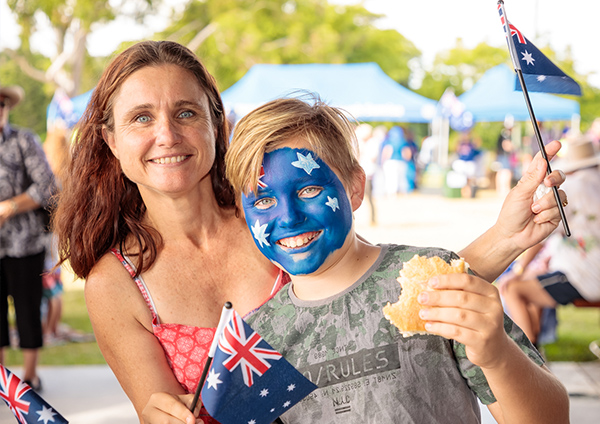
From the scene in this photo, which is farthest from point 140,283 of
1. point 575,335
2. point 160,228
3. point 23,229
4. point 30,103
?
point 30,103

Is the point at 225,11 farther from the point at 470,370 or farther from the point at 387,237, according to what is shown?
the point at 470,370

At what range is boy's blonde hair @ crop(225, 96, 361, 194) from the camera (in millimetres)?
1946

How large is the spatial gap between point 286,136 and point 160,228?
0.75m

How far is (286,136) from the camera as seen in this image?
77.0 inches

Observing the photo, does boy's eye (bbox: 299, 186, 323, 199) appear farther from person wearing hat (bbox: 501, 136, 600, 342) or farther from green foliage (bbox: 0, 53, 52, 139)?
green foliage (bbox: 0, 53, 52, 139)

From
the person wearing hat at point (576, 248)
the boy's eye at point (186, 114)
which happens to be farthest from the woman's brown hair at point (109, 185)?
the person wearing hat at point (576, 248)

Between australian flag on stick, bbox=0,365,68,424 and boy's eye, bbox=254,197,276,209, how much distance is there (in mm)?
853

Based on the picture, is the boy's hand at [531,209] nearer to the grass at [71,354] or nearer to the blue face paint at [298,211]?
the blue face paint at [298,211]

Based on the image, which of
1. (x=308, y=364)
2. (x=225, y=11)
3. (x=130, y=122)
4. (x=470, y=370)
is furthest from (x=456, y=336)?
(x=225, y=11)

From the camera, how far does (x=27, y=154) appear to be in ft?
16.9

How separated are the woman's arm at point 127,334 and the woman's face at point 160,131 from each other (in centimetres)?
36

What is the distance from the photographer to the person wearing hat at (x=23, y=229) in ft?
16.7

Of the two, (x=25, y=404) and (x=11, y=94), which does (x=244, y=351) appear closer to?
(x=25, y=404)

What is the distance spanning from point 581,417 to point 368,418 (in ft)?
11.9
